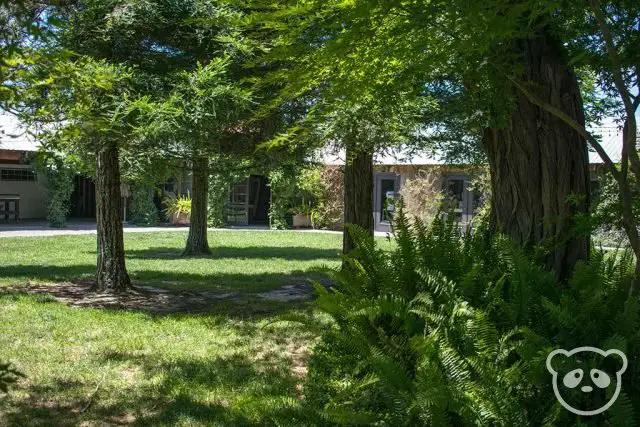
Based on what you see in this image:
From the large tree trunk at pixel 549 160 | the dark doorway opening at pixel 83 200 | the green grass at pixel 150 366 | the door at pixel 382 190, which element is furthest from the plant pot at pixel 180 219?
the large tree trunk at pixel 549 160

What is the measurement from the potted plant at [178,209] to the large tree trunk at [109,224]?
56.9ft

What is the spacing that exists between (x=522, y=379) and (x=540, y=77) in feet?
7.66

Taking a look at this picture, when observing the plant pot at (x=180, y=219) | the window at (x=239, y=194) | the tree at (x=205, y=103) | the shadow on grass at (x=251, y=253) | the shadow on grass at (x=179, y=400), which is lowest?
the shadow on grass at (x=179, y=400)

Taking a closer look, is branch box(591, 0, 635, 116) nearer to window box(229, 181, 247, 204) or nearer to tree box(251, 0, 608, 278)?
tree box(251, 0, 608, 278)

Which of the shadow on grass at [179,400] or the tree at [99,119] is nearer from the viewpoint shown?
the shadow on grass at [179,400]

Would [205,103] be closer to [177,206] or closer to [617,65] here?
[617,65]

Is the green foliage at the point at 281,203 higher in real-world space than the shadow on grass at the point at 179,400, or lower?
higher

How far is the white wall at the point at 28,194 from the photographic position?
25641 mm

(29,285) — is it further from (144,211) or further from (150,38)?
(144,211)

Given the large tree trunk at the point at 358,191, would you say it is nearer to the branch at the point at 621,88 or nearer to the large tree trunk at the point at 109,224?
the large tree trunk at the point at 109,224

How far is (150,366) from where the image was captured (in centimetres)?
568

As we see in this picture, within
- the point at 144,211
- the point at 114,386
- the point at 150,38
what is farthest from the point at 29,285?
the point at 144,211

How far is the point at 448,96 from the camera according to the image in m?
8.16

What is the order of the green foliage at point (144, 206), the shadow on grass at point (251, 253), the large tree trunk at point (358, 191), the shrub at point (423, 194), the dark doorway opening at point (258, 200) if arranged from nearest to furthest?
the large tree trunk at point (358, 191) → the shadow on grass at point (251, 253) → the shrub at point (423, 194) → the green foliage at point (144, 206) → the dark doorway opening at point (258, 200)
